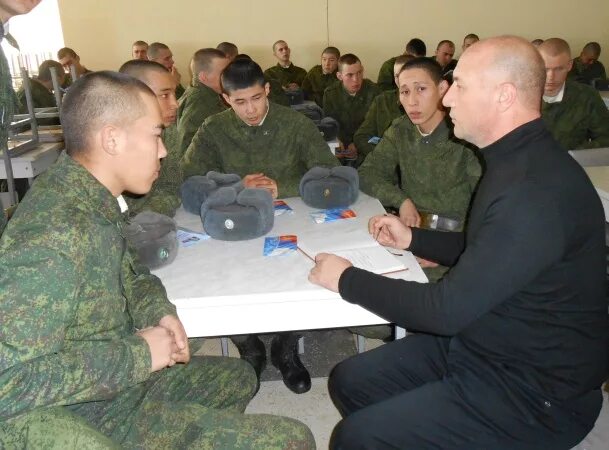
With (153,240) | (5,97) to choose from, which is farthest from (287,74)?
(153,240)

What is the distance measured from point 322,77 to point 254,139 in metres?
A: 4.78

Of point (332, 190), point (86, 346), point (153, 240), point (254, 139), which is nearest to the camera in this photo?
point (86, 346)

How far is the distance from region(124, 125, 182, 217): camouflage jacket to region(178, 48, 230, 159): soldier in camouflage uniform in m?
0.98

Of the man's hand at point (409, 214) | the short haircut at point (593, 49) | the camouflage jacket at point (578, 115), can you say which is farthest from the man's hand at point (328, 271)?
the short haircut at point (593, 49)

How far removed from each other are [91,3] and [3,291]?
8.33 m

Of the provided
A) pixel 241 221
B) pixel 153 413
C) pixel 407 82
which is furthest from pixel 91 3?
pixel 153 413

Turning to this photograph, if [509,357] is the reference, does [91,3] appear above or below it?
above

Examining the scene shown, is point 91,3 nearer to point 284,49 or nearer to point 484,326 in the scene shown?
point 284,49

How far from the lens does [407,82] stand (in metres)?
2.40

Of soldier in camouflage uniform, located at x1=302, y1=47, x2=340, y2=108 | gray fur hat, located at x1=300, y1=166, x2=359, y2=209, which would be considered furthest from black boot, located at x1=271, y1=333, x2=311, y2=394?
soldier in camouflage uniform, located at x1=302, y1=47, x2=340, y2=108

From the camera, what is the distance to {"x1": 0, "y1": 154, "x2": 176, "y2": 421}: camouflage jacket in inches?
34.7

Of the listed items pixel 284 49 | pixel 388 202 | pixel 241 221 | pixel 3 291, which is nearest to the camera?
pixel 3 291

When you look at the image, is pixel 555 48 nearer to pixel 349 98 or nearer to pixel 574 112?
pixel 574 112

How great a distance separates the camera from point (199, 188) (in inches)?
81.8
